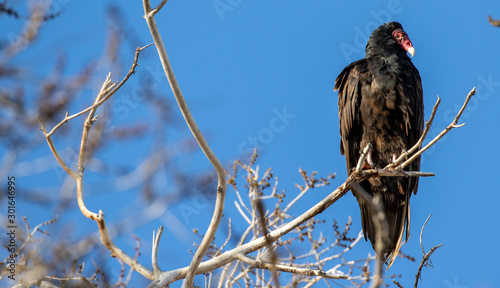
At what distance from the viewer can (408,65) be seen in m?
4.57

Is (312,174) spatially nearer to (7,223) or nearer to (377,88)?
(377,88)

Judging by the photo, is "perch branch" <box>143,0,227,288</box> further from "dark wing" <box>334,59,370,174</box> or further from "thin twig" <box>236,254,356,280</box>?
"dark wing" <box>334,59,370,174</box>

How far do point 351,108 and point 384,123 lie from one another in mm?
283

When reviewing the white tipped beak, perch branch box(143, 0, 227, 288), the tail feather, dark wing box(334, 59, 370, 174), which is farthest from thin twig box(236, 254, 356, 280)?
the white tipped beak

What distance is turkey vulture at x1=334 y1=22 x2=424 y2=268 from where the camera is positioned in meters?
4.33

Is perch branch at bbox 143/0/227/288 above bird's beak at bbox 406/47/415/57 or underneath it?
underneath

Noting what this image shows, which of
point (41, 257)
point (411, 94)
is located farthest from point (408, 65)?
point (41, 257)

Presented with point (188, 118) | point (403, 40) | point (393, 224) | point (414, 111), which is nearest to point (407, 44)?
point (403, 40)

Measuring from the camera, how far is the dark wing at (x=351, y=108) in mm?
4449

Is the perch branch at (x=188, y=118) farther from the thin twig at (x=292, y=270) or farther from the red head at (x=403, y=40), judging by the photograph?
the red head at (x=403, y=40)

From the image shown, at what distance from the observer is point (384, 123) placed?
14.3ft

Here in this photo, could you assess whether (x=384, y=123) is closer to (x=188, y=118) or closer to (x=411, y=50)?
(x=411, y=50)

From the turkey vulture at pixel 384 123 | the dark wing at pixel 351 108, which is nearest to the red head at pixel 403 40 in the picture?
the turkey vulture at pixel 384 123

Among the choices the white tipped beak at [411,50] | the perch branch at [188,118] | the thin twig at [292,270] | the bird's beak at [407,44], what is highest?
the bird's beak at [407,44]
